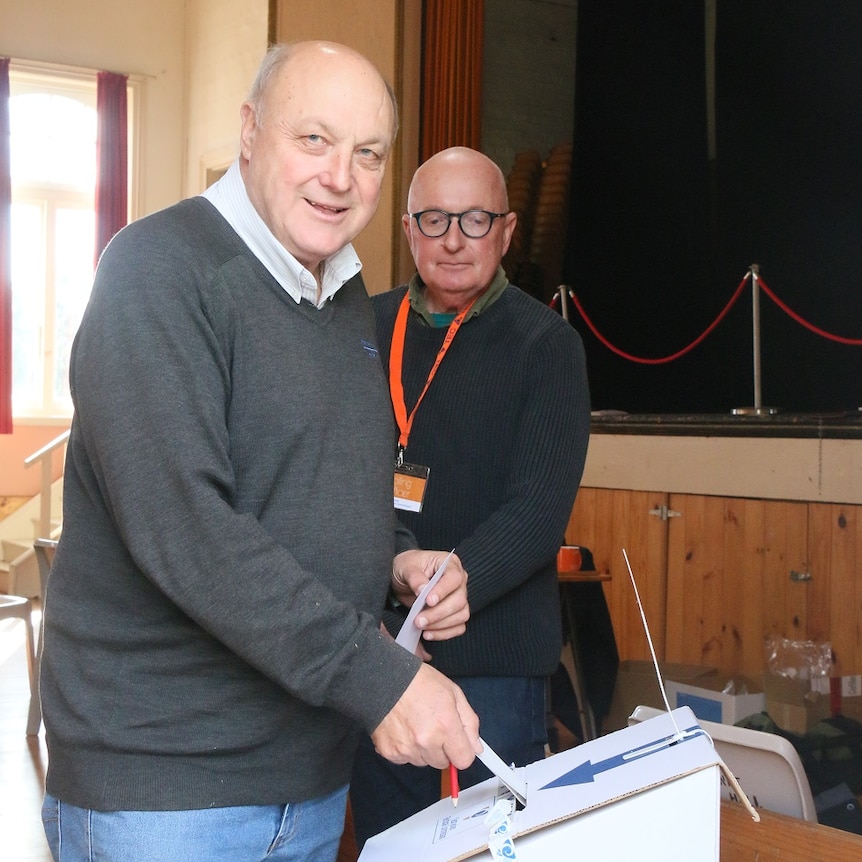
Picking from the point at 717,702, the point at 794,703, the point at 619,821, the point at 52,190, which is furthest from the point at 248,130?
the point at 52,190

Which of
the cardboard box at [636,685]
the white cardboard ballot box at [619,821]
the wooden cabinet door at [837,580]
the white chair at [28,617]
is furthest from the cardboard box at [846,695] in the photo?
the white chair at [28,617]

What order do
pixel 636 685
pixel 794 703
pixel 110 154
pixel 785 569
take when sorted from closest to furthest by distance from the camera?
pixel 794 703 → pixel 636 685 → pixel 785 569 → pixel 110 154

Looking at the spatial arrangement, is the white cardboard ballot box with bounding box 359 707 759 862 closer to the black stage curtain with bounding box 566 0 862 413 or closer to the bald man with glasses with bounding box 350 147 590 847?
the bald man with glasses with bounding box 350 147 590 847

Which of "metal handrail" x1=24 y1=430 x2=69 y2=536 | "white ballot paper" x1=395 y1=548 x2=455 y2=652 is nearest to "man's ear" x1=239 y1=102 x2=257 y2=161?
"white ballot paper" x1=395 y1=548 x2=455 y2=652

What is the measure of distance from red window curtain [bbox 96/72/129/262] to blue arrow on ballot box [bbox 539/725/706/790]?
9159 millimetres

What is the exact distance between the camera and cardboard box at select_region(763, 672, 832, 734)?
3.22 meters

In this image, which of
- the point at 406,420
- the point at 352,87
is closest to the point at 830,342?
the point at 406,420

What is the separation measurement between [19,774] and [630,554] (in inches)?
105

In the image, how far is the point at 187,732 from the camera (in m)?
1.07

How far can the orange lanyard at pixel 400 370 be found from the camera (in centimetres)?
192

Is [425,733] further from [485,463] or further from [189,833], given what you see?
[485,463]

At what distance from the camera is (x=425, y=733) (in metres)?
1.02

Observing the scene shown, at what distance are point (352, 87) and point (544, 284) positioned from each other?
7.43 m

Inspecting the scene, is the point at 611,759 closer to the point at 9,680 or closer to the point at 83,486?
the point at 83,486
